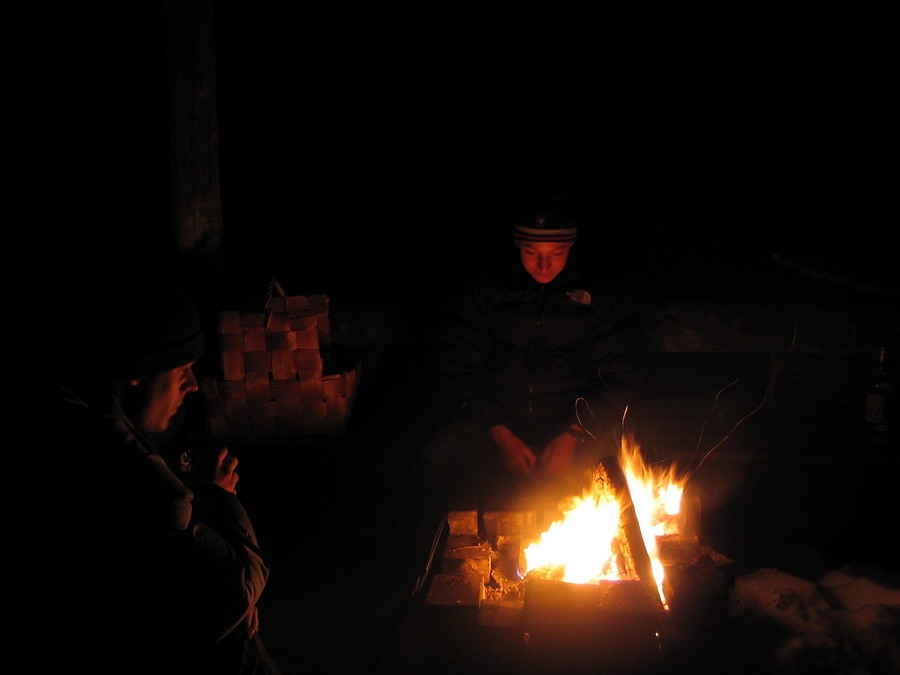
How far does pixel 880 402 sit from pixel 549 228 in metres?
2.35

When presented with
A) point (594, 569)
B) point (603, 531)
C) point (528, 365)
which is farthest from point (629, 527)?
point (528, 365)

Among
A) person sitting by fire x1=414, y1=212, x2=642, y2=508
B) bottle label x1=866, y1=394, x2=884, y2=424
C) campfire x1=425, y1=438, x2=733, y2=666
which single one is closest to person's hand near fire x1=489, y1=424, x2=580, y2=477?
person sitting by fire x1=414, y1=212, x2=642, y2=508

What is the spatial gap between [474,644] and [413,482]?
1672mm

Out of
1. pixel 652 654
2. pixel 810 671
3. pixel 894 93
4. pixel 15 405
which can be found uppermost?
pixel 894 93

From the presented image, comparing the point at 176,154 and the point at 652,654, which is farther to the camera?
the point at 176,154

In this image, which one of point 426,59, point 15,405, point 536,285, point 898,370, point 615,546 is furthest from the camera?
point 426,59

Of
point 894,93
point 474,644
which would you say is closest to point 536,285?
point 474,644

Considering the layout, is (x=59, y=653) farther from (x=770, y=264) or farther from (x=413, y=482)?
(x=770, y=264)

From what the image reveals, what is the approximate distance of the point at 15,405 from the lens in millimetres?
1801

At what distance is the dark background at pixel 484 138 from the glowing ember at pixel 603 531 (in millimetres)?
2816

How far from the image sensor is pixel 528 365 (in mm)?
5039

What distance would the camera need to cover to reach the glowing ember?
12.4ft

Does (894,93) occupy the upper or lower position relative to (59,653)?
upper

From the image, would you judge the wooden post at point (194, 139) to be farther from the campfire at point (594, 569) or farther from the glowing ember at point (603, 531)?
the glowing ember at point (603, 531)
